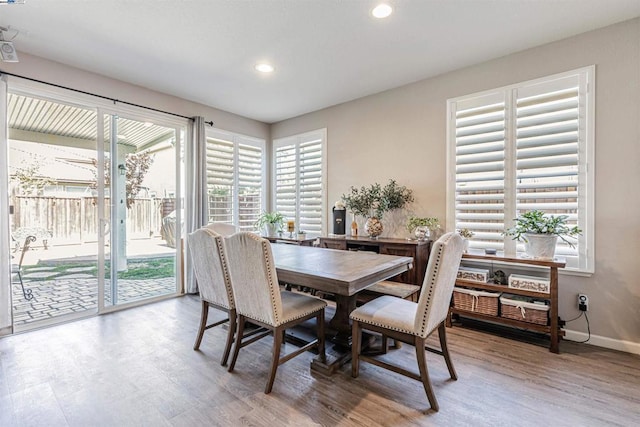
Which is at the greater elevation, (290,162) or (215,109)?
(215,109)

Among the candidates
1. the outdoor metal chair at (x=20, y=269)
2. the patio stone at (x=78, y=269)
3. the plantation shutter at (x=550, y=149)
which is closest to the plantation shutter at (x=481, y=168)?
the plantation shutter at (x=550, y=149)

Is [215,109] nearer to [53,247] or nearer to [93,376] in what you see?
[53,247]

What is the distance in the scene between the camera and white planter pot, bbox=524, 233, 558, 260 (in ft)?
8.68

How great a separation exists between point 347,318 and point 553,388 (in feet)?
4.86

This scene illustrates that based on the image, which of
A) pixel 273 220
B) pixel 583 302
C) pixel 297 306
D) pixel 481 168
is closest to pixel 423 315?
pixel 297 306

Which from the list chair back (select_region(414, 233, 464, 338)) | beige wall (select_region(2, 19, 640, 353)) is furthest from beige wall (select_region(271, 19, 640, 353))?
chair back (select_region(414, 233, 464, 338))

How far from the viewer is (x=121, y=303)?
366 cm

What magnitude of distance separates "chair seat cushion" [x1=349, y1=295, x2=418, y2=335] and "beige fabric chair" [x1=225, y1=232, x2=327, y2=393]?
38cm

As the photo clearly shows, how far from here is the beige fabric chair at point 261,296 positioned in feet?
6.43

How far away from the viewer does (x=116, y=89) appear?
3574mm

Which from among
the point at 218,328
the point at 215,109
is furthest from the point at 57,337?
the point at 215,109

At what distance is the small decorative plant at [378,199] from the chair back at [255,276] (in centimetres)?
218

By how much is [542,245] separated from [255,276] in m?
2.50

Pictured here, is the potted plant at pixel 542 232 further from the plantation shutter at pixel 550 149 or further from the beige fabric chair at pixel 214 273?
the beige fabric chair at pixel 214 273
